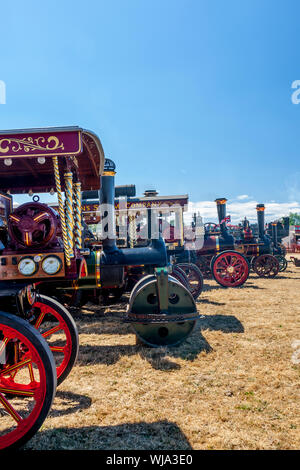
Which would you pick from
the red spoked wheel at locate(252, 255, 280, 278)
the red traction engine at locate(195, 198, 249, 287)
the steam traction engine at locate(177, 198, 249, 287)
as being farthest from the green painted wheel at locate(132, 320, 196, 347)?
the red spoked wheel at locate(252, 255, 280, 278)

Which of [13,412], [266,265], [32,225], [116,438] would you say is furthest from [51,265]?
[266,265]

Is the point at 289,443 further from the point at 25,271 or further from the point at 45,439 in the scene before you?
the point at 25,271

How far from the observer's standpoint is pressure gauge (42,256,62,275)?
9.11 feet

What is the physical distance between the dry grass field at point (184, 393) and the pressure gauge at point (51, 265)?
1.18 metres

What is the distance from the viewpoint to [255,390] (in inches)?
115

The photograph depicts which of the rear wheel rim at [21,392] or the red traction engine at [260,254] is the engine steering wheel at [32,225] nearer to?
the rear wheel rim at [21,392]

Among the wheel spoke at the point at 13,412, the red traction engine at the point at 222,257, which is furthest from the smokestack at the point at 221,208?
the wheel spoke at the point at 13,412

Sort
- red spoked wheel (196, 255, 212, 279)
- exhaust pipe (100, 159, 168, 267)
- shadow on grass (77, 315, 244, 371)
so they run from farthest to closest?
red spoked wheel (196, 255, 212, 279) < exhaust pipe (100, 159, 168, 267) < shadow on grass (77, 315, 244, 371)

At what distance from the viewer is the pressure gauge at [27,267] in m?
2.74

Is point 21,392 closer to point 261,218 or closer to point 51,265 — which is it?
point 51,265

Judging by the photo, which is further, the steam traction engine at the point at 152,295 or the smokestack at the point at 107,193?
the smokestack at the point at 107,193

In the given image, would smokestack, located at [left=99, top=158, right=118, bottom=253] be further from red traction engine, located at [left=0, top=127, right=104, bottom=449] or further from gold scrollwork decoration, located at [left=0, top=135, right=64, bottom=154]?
gold scrollwork decoration, located at [left=0, top=135, right=64, bottom=154]

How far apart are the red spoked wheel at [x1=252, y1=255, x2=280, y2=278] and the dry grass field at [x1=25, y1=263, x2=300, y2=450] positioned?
7303 millimetres

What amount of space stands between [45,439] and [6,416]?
502mm
